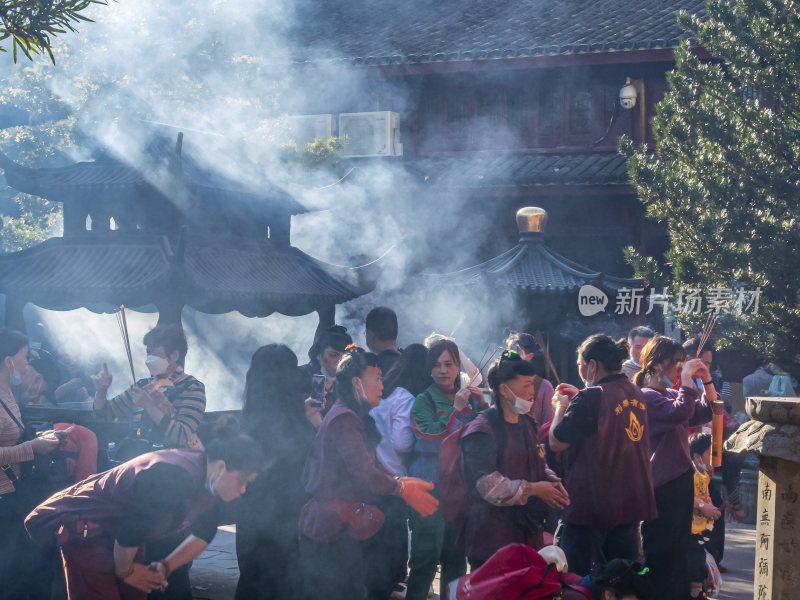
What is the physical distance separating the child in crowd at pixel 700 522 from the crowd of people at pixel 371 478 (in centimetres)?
1

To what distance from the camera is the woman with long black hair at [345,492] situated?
4461mm

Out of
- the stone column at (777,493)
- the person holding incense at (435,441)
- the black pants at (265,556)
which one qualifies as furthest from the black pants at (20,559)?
the stone column at (777,493)

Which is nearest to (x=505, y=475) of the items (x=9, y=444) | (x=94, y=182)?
(x=9, y=444)

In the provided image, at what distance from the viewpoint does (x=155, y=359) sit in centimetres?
531

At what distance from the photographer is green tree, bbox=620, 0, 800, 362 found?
923cm

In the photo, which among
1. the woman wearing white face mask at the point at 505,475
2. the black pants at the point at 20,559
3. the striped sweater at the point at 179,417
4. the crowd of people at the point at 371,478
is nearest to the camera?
the crowd of people at the point at 371,478

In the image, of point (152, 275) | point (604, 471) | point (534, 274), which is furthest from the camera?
point (534, 274)

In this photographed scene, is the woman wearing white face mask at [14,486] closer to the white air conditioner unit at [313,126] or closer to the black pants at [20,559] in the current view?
the black pants at [20,559]

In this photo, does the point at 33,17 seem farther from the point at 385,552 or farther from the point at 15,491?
the point at 385,552

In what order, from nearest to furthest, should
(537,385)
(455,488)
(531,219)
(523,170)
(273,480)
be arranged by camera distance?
(273,480) → (455,488) → (537,385) → (531,219) → (523,170)

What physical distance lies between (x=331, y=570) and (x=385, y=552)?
903 millimetres

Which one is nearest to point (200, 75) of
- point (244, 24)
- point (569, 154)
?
point (244, 24)

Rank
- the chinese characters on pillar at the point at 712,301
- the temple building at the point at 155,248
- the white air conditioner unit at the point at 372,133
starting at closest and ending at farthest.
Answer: the temple building at the point at 155,248, the chinese characters on pillar at the point at 712,301, the white air conditioner unit at the point at 372,133

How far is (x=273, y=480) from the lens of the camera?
4.29m
